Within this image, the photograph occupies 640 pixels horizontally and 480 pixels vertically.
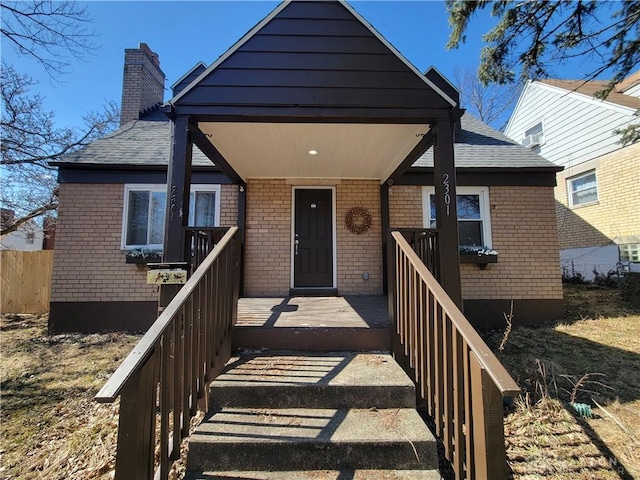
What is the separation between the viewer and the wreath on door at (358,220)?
632cm

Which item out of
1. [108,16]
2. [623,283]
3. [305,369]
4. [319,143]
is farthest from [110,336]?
[623,283]

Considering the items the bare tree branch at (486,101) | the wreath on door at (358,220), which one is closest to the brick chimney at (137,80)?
the wreath on door at (358,220)

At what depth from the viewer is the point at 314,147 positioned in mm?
4840

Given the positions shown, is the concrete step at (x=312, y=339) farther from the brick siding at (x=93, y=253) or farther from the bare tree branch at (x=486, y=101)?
the bare tree branch at (x=486, y=101)

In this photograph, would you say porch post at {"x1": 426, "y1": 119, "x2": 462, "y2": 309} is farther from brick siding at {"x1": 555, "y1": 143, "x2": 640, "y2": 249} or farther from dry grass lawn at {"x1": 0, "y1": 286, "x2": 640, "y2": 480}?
brick siding at {"x1": 555, "y1": 143, "x2": 640, "y2": 249}

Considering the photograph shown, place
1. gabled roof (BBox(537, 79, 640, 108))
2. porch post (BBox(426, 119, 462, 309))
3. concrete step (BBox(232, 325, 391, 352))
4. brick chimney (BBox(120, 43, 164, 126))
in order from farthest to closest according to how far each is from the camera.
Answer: gabled roof (BBox(537, 79, 640, 108))
brick chimney (BBox(120, 43, 164, 126))
porch post (BBox(426, 119, 462, 309))
concrete step (BBox(232, 325, 391, 352))

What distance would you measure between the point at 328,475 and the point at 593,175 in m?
11.5

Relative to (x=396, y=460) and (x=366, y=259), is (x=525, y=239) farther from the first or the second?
(x=396, y=460)

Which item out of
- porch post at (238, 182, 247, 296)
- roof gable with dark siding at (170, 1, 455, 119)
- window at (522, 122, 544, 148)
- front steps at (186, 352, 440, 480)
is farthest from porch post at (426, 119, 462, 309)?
window at (522, 122, 544, 148)

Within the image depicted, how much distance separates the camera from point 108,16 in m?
7.01

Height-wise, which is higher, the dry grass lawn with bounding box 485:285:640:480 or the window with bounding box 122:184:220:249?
the window with bounding box 122:184:220:249

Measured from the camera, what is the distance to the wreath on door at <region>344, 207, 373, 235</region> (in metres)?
6.32

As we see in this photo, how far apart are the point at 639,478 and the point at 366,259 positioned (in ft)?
14.6

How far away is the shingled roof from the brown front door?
1.96m
